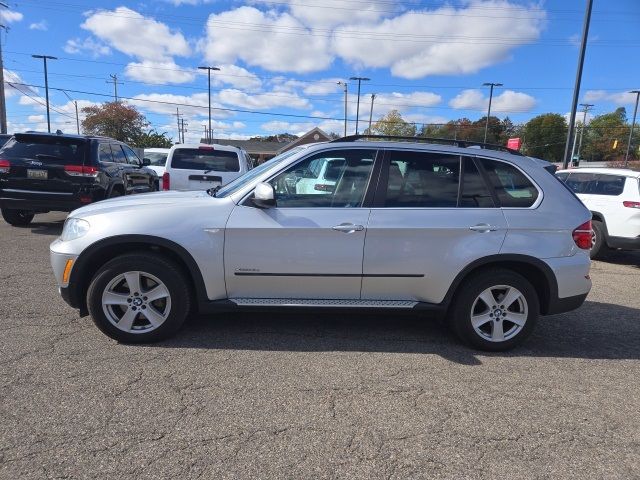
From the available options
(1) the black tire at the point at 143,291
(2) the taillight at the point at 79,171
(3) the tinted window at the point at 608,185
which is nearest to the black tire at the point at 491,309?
(1) the black tire at the point at 143,291

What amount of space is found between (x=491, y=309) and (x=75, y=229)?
11.7 ft

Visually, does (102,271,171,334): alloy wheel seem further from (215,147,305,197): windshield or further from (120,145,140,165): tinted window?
(120,145,140,165): tinted window

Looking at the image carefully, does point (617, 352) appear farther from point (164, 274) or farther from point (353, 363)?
point (164, 274)

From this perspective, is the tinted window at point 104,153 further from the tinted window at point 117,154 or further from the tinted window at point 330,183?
the tinted window at point 330,183

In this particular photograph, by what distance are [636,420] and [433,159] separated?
95.2 inches

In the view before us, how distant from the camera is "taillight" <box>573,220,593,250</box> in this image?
4.07 meters

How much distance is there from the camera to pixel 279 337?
4219 mm

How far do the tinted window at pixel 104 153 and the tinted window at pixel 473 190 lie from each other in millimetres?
7048

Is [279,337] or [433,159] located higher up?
[433,159]

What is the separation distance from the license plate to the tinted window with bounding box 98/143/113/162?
0.94 metres

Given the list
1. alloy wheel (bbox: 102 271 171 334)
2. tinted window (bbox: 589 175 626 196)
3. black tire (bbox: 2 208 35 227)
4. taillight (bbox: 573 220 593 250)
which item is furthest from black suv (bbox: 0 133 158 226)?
tinted window (bbox: 589 175 626 196)

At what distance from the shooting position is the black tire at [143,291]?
12.5 ft

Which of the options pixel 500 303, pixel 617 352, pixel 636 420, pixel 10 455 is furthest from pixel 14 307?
pixel 617 352

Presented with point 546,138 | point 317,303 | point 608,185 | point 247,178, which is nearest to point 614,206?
point 608,185
